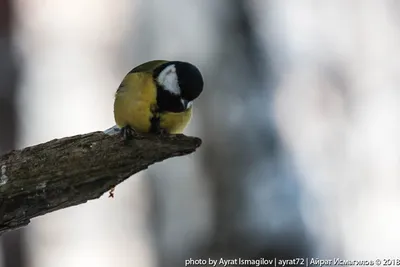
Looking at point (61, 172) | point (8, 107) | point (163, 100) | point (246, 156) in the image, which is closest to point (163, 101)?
point (163, 100)

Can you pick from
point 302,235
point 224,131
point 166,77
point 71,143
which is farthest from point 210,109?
point 71,143

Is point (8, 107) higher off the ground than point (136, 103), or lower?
lower

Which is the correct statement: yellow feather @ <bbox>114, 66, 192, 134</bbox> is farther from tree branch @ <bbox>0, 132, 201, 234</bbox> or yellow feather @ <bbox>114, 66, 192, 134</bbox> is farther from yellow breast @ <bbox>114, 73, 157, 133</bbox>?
tree branch @ <bbox>0, 132, 201, 234</bbox>

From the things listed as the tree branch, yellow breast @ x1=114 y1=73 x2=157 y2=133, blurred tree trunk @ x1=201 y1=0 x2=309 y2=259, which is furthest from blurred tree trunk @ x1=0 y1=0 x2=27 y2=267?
the tree branch

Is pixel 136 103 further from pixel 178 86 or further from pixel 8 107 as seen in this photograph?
pixel 8 107

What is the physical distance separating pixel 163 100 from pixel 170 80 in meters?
0.04

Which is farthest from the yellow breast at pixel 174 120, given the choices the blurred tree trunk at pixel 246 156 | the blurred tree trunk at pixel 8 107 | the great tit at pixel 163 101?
the blurred tree trunk at pixel 8 107

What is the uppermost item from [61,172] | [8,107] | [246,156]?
[61,172]

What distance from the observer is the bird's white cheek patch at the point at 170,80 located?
3.97 ft

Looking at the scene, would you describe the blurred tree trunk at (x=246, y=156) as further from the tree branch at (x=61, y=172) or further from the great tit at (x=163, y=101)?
the tree branch at (x=61, y=172)

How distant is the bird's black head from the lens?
121cm

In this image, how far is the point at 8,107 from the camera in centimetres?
291

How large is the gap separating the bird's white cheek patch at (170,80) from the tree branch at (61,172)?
0.98 ft

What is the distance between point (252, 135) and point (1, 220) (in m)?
1.80
